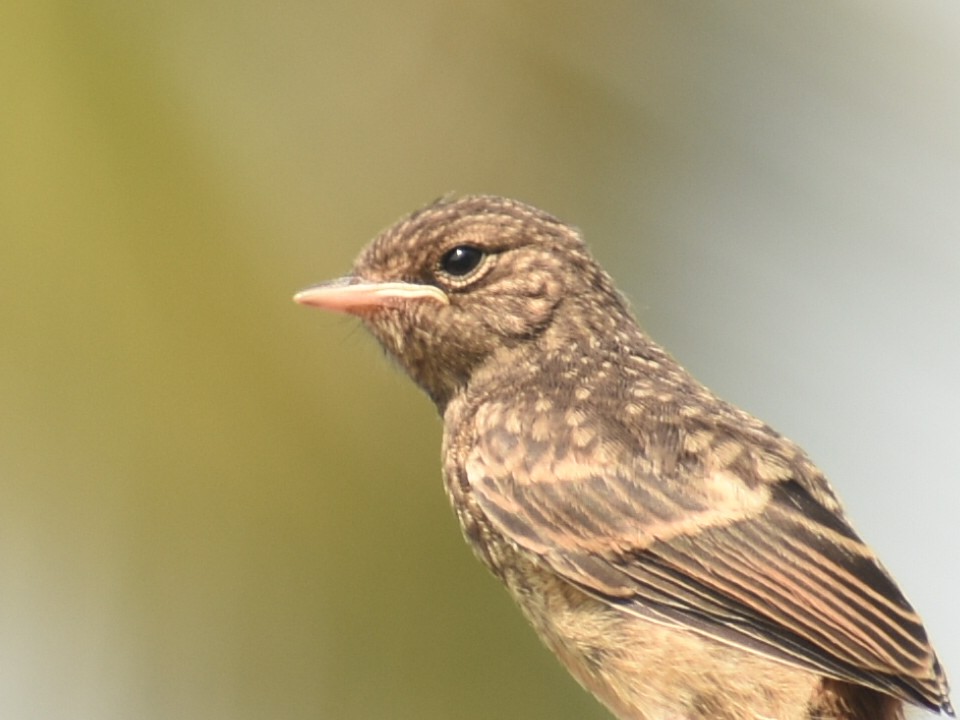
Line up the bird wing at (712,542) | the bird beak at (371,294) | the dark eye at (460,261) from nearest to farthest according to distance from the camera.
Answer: the bird wing at (712,542), the bird beak at (371,294), the dark eye at (460,261)

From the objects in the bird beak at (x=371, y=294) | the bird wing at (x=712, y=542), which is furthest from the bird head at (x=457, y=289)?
the bird wing at (x=712, y=542)

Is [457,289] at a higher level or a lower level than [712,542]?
higher

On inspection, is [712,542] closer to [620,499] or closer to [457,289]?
[620,499]

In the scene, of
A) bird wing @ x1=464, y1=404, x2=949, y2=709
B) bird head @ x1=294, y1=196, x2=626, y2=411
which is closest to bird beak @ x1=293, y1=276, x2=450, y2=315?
bird head @ x1=294, y1=196, x2=626, y2=411

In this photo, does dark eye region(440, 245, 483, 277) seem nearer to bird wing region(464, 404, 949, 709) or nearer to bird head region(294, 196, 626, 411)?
bird head region(294, 196, 626, 411)

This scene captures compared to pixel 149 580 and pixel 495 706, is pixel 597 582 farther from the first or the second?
pixel 149 580

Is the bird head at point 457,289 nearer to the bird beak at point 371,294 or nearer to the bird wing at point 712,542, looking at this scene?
the bird beak at point 371,294

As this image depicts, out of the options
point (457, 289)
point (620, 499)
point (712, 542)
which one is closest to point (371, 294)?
point (457, 289)
